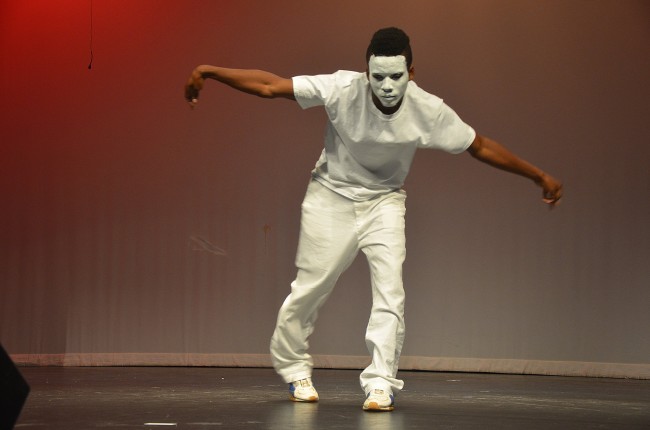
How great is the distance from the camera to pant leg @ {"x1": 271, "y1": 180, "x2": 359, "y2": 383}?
13.2 feet

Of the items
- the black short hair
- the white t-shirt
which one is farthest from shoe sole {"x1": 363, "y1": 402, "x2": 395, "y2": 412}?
the black short hair

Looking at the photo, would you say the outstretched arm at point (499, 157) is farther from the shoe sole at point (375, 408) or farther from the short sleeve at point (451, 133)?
the shoe sole at point (375, 408)

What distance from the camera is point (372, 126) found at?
3.82 metres

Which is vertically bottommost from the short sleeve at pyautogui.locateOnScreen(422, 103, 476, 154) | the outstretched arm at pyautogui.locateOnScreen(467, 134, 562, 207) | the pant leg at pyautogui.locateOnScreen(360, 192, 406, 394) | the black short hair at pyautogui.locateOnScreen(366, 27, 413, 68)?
the pant leg at pyautogui.locateOnScreen(360, 192, 406, 394)

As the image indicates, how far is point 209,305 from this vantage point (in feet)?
20.1

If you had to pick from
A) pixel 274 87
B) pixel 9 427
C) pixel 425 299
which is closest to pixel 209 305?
pixel 425 299

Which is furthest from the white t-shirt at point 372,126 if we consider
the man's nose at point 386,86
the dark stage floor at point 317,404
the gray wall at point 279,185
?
the gray wall at point 279,185

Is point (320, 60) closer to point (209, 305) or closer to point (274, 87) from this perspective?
point (209, 305)

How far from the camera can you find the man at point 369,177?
372 cm

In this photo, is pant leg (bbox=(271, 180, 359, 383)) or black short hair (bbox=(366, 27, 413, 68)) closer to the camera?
black short hair (bbox=(366, 27, 413, 68))

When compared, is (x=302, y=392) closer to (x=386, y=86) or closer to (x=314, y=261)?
(x=314, y=261)

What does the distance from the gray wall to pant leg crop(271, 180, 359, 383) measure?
189 centimetres

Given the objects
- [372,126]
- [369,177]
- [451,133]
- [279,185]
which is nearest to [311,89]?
[372,126]

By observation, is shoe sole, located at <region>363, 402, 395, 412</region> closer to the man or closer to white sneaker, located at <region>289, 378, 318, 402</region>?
the man
